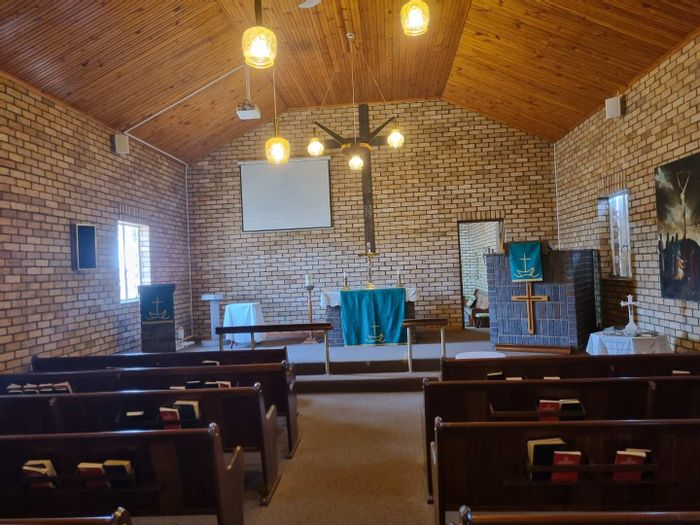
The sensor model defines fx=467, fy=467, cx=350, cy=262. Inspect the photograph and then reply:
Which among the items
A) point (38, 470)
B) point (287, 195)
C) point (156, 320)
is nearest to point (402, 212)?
point (287, 195)

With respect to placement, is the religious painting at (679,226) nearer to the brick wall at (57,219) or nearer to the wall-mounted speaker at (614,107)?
the wall-mounted speaker at (614,107)

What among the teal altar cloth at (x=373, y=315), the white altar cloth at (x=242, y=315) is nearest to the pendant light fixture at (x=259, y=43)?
the teal altar cloth at (x=373, y=315)

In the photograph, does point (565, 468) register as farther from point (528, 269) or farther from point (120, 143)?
point (120, 143)

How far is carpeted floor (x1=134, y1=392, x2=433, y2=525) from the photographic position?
2.71 metres

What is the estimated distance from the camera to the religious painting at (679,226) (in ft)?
14.6

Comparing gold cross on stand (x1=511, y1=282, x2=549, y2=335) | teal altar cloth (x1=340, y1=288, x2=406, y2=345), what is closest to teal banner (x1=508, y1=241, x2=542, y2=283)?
gold cross on stand (x1=511, y1=282, x2=549, y2=335)

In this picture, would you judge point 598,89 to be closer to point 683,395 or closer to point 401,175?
point 401,175

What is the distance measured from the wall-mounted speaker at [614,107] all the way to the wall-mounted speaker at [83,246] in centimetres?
668

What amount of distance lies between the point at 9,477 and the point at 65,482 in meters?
0.25

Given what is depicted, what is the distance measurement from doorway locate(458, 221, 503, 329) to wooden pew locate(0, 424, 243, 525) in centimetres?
781

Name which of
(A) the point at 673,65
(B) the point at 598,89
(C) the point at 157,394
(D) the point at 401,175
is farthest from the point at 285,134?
(C) the point at 157,394

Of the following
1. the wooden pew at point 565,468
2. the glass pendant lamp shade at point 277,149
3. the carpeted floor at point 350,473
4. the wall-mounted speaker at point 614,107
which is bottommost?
the carpeted floor at point 350,473

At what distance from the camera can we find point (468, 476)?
6.84 ft

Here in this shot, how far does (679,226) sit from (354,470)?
3995 mm
